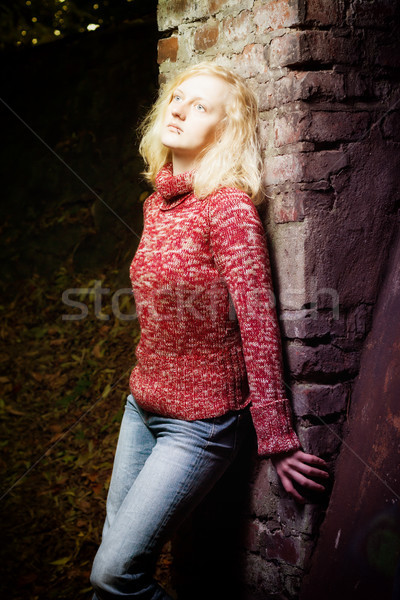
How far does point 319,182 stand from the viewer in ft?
6.12

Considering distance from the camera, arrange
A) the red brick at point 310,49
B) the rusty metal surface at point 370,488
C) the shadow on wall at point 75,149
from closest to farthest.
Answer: the rusty metal surface at point 370,488 → the red brick at point 310,49 → the shadow on wall at point 75,149

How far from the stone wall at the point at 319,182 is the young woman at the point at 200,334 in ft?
0.43

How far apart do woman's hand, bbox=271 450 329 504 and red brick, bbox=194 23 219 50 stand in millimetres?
1523

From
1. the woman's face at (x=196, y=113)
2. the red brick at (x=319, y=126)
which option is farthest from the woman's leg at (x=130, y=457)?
the red brick at (x=319, y=126)

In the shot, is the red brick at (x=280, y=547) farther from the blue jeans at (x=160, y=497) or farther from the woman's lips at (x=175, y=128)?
the woman's lips at (x=175, y=128)

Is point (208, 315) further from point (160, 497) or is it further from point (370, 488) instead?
point (370, 488)

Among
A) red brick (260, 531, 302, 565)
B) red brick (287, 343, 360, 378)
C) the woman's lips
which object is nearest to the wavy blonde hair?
the woman's lips

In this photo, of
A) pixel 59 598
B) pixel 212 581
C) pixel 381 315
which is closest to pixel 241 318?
pixel 381 315

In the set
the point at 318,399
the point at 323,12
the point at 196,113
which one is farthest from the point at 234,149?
the point at 318,399

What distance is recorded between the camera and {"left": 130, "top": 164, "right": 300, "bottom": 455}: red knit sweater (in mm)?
1738

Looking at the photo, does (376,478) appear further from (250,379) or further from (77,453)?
(77,453)

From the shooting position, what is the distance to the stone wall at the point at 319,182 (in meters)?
1.83

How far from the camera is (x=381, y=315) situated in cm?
197

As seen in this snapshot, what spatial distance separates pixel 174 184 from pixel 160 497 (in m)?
1.06
